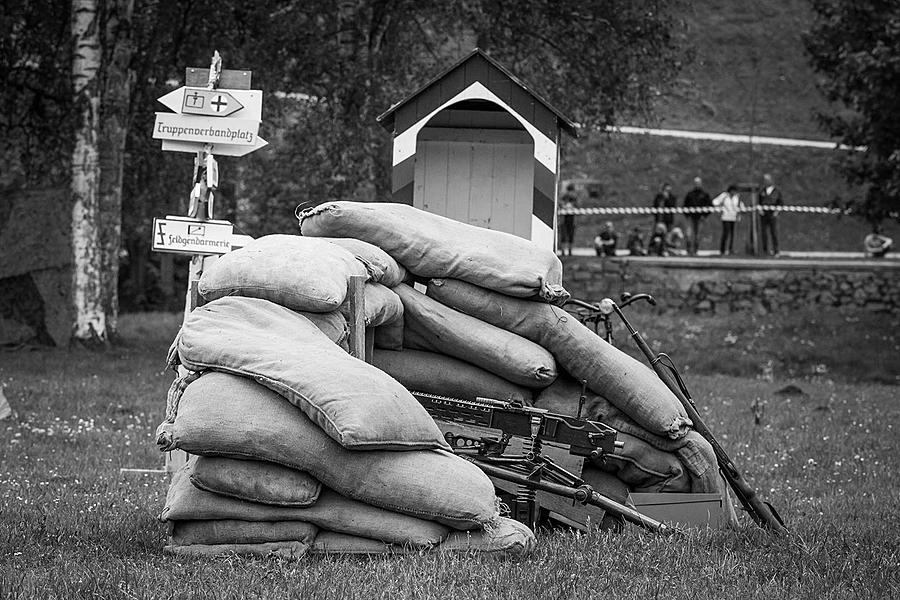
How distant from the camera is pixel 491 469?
532cm

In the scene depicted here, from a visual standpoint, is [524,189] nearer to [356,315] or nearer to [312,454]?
[356,315]

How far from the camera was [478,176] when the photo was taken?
10.4m

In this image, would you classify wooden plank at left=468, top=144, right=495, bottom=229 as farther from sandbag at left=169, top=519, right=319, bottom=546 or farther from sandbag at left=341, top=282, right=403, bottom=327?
sandbag at left=169, top=519, right=319, bottom=546

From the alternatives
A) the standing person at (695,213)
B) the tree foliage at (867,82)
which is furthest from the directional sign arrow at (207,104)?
the standing person at (695,213)

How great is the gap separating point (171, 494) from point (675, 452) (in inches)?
102

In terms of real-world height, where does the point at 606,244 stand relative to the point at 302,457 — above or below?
above

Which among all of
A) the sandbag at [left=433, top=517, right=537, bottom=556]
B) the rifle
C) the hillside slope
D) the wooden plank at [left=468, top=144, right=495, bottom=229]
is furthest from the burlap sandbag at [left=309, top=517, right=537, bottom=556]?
the hillside slope

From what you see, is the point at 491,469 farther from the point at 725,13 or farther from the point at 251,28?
the point at 725,13

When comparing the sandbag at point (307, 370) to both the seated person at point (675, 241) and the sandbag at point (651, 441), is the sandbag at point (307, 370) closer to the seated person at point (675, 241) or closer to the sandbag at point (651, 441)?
the sandbag at point (651, 441)

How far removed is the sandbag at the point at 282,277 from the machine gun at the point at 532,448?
0.96 metres

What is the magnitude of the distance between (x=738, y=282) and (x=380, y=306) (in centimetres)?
1784

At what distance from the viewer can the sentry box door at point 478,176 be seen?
33.8 ft

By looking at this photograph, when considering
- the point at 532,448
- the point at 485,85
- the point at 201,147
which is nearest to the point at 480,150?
the point at 485,85

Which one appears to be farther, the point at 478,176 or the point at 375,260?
the point at 478,176
